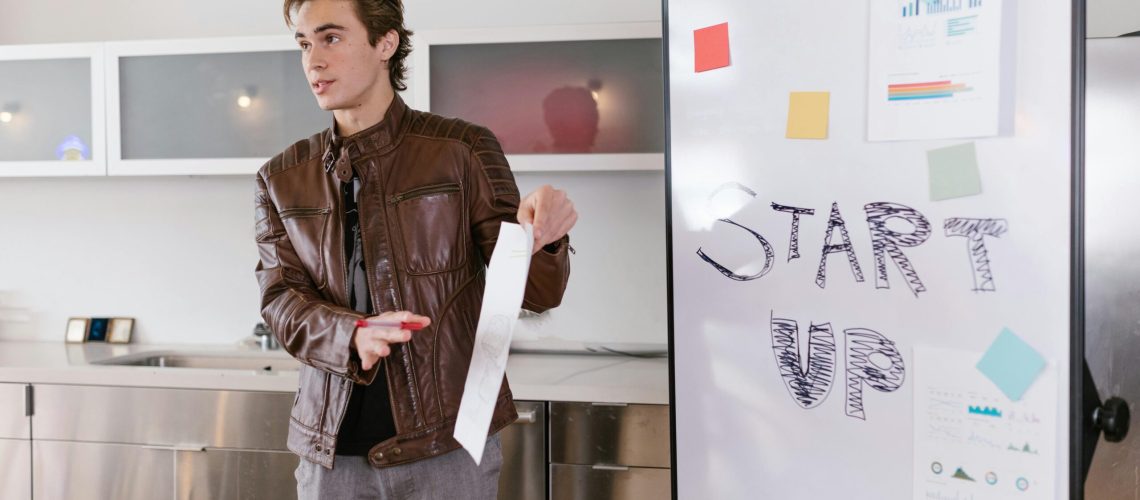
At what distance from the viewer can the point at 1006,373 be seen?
1166mm

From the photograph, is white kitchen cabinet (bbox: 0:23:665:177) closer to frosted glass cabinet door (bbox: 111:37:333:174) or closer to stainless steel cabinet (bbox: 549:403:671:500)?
frosted glass cabinet door (bbox: 111:37:333:174)

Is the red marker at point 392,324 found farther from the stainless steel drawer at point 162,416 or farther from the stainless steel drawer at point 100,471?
the stainless steel drawer at point 100,471

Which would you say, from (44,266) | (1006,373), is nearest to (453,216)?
(1006,373)

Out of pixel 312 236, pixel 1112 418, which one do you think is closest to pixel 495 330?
pixel 312 236

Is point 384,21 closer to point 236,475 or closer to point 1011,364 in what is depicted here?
point 1011,364

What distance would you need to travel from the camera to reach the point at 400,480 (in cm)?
128

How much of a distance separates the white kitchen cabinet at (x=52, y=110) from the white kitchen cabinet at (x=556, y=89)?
965 millimetres

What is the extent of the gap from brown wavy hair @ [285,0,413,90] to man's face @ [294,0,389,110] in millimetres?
12

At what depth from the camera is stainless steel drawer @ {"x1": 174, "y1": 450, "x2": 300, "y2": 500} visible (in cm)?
217

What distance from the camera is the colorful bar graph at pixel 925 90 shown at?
120 centimetres

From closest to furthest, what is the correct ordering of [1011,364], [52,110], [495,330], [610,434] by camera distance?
[495,330], [1011,364], [610,434], [52,110]

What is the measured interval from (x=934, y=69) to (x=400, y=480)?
0.96m

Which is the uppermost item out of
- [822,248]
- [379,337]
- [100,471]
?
[822,248]

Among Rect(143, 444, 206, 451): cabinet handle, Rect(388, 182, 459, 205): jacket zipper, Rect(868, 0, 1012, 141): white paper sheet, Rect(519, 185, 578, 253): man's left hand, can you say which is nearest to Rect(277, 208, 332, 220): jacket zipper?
Rect(388, 182, 459, 205): jacket zipper
